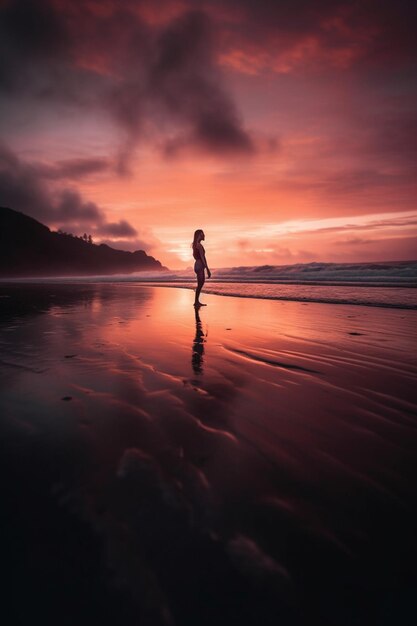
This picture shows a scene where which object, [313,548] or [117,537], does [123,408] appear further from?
[313,548]

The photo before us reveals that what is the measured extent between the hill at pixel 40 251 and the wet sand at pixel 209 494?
112 m

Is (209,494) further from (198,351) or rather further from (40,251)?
(40,251)

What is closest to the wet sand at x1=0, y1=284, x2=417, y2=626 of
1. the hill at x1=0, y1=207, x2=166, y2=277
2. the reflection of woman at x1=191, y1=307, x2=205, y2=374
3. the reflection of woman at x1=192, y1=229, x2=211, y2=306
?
the reflection of woman at x1=191, y1=307, x2=205, y2=374

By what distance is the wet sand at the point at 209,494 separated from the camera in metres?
0.97

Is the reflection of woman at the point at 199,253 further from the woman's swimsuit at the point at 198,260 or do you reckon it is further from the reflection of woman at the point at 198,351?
the reflection of woman at the point at 198,351

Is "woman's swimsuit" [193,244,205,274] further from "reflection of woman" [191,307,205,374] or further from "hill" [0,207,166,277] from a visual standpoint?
"hill" [0,207,166,277]

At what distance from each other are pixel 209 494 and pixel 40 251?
143 m

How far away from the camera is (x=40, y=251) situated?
124250mm

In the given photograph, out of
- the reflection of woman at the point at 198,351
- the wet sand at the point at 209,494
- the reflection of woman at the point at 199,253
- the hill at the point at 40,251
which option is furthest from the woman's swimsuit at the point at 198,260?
the hill at the point at 40,251

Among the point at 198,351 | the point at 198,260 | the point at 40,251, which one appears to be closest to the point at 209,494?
the point at 198,351

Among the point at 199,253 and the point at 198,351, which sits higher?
the point at 199,253

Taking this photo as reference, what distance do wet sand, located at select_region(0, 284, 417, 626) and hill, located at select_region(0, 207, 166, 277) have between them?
112290 mm

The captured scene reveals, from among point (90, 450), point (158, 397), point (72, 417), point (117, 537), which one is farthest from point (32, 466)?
point (158, 397)

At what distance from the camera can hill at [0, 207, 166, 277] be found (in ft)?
369
